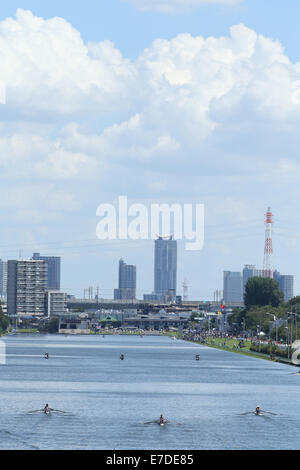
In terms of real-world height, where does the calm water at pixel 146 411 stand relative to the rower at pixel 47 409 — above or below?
below

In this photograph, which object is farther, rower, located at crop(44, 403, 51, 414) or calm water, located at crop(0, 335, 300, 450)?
rower, located at crop(44, 403, 51, 414)

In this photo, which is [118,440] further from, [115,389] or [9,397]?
[115,389]

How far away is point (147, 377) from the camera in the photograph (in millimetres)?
181750

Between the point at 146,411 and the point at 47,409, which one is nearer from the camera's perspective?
the point at 47,409

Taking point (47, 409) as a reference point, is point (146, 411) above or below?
below

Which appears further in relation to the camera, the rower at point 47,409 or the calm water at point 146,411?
the rower at point 47,409

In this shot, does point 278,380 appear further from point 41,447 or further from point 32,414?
point 41,447

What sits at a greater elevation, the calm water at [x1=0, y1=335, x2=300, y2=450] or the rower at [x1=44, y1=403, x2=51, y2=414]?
the rower at [x1=44, y1=403, x2=51, y2=414]
